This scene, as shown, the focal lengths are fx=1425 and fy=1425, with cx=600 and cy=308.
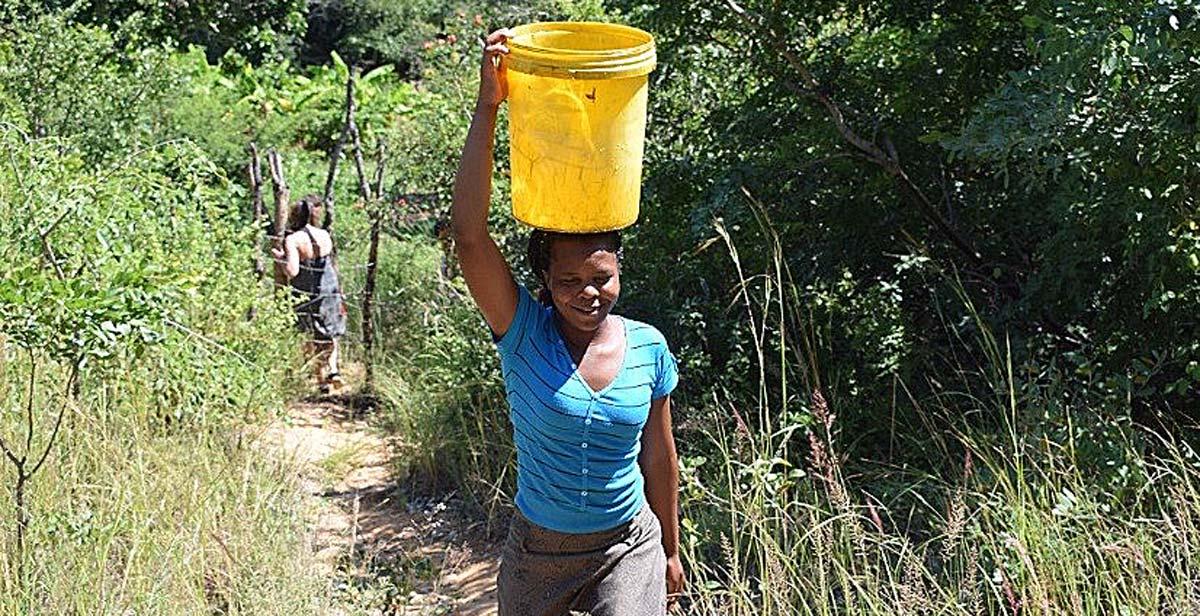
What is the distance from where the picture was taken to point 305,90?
17.3 m

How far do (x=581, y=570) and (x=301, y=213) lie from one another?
19.6 ft

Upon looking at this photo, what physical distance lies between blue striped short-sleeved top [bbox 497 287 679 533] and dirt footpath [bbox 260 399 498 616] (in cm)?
113

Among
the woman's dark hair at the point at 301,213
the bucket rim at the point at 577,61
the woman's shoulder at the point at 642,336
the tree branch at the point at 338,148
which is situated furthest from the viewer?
the woman's dark hair at the point at 301,213

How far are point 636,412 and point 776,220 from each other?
119 inches

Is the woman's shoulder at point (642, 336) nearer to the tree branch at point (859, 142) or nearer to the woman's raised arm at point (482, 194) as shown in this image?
the woman's raised arm at point (482, 194)

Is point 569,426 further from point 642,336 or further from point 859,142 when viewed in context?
point 859,142

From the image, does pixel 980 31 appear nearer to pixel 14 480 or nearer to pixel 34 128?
pixel 14 480

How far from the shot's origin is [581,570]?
3.09 metres

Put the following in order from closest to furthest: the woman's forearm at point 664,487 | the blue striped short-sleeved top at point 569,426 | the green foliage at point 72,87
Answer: the blue striped short-sleeved top at point 569,426 → the woman's forearm at point 664,487 → the green foliage at point 72,87

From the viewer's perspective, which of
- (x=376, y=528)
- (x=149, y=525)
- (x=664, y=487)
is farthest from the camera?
(x=376, y=528)

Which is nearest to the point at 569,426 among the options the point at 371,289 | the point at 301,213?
the point at 371,289

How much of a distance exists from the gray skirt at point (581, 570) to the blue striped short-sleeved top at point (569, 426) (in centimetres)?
3

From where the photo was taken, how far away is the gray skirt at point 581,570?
10.1 feet

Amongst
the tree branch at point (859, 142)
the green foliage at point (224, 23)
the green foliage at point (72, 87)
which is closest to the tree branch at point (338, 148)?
the green foliage at point (72, 87)
